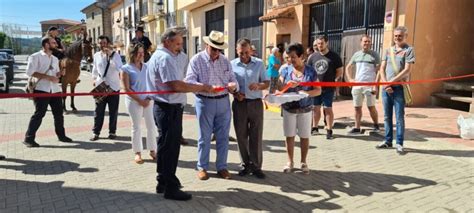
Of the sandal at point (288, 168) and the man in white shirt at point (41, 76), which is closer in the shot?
the sandal at point (288, 168)

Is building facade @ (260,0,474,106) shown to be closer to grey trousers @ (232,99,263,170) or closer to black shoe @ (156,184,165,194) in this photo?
grey trousers @ (232,99,263,170)

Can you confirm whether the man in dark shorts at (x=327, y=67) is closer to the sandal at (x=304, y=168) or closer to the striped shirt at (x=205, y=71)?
the sandal at (x=304, y=168)

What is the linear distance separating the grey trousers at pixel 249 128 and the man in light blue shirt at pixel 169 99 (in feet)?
2.23

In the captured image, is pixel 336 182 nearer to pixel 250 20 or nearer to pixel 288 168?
pixel 288 168

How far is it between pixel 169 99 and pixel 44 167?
2.56 m

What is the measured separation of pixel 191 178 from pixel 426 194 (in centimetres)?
275

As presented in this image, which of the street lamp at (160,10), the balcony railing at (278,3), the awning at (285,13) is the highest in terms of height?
the street lamp at (160,10)

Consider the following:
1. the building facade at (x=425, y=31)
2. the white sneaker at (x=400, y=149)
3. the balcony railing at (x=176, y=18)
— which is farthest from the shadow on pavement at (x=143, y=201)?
the balcony railing at (x=176, y=18)

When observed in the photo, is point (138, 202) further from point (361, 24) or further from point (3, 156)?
point (361, 24)

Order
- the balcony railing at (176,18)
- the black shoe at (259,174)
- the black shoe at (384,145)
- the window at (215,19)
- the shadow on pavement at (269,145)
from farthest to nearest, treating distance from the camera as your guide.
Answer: the balcony railing at (176,18)
the window at (215,19)
the shadow on pavement at (269,145)
the black shoe at (384,145)
the black shoe at (259,174)

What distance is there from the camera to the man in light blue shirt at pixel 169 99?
12.7 feet

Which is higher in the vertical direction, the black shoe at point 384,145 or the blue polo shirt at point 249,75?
the blue polo shirt at point 249,75

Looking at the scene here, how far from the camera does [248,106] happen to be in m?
4.69

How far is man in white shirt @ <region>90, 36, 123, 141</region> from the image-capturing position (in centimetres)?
714
